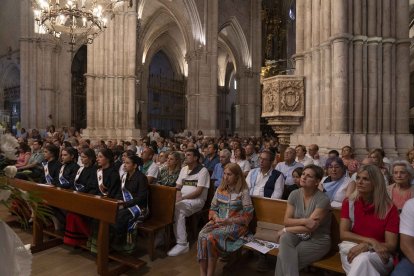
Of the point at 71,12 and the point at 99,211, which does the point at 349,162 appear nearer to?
the point at 99,211

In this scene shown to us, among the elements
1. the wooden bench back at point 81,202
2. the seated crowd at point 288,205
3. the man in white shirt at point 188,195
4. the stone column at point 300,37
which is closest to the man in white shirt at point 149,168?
the seated crowd at point 288,205

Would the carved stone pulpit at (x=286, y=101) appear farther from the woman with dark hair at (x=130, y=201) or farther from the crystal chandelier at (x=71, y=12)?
the crystal chandelier at (x=71, y=12)

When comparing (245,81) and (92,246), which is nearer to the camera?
(92,246)

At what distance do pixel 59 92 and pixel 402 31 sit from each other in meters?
15.8

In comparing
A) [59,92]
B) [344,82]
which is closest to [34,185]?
[344,82]

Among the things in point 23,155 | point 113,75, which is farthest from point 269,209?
point 113,75

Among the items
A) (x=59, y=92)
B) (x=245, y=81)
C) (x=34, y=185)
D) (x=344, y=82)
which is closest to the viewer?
(x=34, y=185)

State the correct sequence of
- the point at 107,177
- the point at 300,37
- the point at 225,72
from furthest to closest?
the point at 225,72, the point at 300,37, the point at 107,177

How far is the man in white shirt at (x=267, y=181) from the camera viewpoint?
14.3 feet

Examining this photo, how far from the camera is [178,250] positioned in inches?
163

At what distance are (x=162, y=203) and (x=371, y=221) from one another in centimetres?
249

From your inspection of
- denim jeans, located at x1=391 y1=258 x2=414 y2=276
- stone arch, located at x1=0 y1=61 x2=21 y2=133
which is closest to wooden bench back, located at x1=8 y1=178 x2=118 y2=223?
denim jeans, located at x1=391 y1=258 x2=414 y2=276

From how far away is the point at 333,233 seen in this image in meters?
3.27

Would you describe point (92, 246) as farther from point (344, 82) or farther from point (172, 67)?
point (172, 67)
